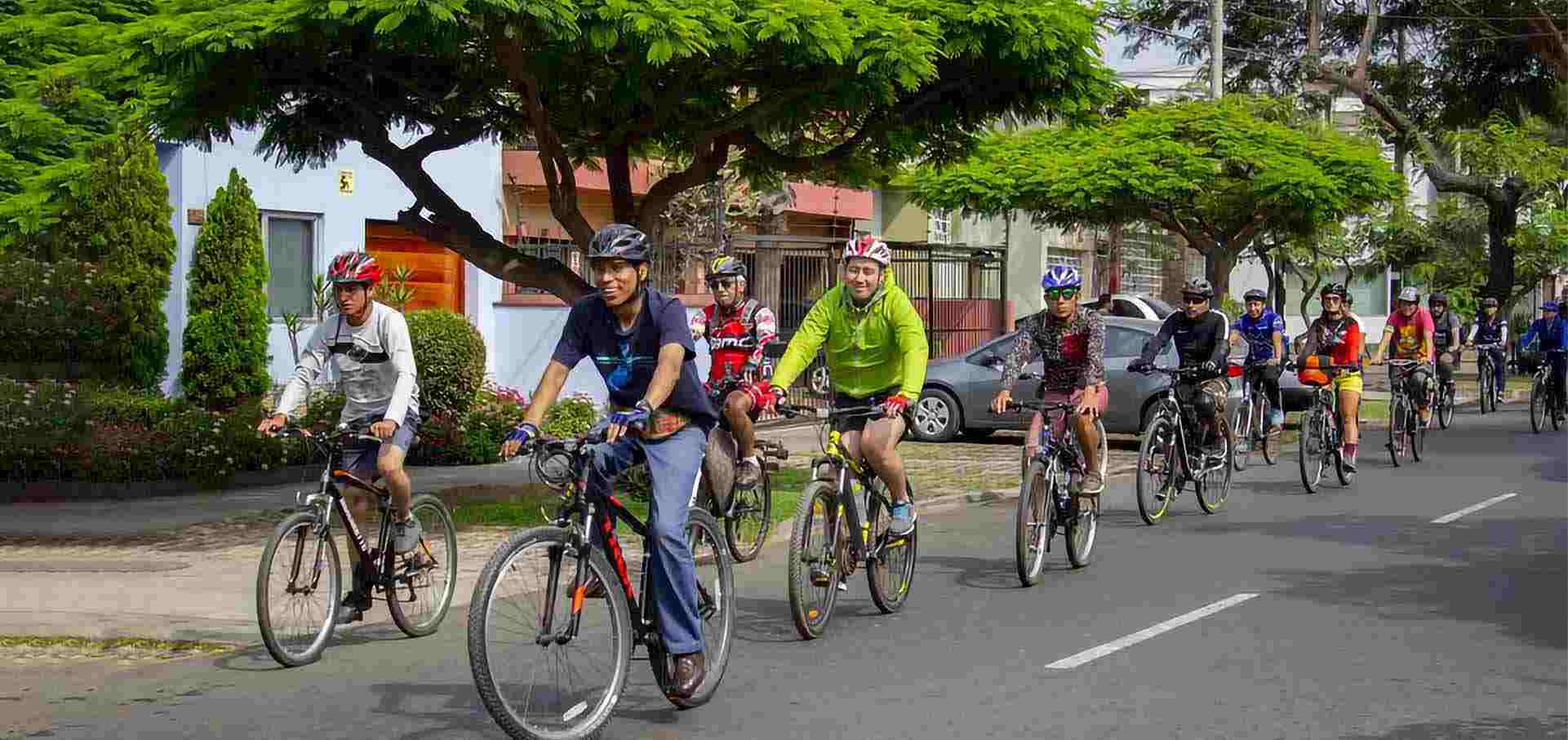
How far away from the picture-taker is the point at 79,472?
48.5ft

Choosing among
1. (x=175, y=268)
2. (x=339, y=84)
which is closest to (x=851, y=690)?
(x=339, y=84)

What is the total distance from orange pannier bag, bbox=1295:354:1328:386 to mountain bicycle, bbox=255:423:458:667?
9.45 meters

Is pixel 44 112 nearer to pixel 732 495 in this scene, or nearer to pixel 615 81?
pixel 615 81

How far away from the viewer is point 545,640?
6363 mm

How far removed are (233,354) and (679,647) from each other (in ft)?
41.4

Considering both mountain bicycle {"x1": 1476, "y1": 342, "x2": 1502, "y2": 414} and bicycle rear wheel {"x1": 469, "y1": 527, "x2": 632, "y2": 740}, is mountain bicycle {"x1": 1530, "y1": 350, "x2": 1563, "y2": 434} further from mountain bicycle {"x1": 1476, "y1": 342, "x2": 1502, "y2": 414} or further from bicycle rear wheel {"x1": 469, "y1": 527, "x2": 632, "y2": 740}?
bicycle rear wheel {"x1": 469, "y1": 527, "x2": 632, "y2": 740}

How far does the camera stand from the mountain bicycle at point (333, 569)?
8.07m

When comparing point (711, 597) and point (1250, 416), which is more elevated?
point (1250, 416)

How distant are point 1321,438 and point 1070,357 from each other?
596cm

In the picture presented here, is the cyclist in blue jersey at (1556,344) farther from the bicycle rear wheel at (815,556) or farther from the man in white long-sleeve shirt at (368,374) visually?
the man in white long-sleeve shirt at (368,374)

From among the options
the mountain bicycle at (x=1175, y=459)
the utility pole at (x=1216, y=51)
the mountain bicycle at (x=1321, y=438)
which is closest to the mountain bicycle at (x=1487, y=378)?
the utility pole at (x=1216, y=51)

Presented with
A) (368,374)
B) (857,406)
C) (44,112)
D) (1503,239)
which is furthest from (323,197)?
(1503,239)

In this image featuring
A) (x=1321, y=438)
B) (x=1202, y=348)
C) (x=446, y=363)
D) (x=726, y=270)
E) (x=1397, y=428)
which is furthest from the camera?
(x=1397, y=428)

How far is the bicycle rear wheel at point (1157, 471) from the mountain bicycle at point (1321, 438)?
2.42 metres
